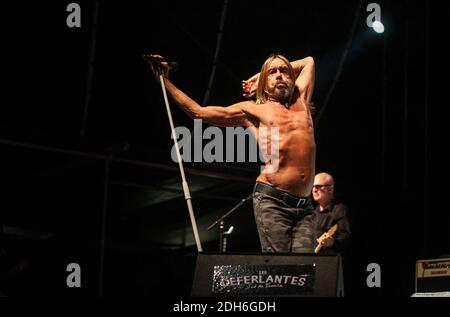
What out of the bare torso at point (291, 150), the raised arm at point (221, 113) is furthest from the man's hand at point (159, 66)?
the bare torso at point (291, 150)

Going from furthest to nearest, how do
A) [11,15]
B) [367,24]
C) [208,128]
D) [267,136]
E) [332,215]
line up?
[367,24], [208,128], [11,15], [332,215], [267,136]

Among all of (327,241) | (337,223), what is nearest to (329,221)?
(337,223)

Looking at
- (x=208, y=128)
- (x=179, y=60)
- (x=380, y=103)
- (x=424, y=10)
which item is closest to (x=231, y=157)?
(x=208, y=128)

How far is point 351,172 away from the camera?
31.2 ft

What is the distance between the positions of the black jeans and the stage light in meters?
4.61

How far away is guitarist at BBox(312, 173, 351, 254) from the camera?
684cm

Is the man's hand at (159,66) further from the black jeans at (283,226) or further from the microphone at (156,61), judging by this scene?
the black jeans at (283,226)

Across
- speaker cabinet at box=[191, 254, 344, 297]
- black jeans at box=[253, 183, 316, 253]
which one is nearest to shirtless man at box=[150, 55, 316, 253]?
black jeans at box=[253, 183, 316, 253]

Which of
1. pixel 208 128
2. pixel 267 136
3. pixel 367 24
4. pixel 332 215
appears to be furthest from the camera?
pixel 367 24

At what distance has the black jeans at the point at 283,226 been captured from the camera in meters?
4.95

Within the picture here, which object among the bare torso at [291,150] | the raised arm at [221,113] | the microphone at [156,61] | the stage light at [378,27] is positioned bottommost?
the bare torso at [291,150]

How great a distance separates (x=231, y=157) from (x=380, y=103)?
1.84 metres

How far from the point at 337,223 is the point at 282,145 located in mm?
2028

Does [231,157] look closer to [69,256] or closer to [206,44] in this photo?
[206,44]
